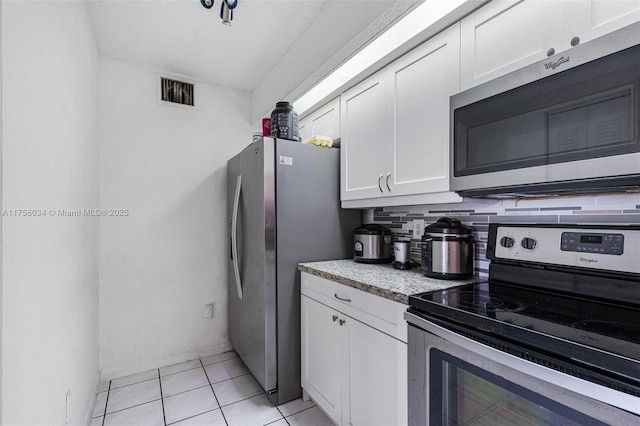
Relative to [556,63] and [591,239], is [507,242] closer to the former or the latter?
[591,239]

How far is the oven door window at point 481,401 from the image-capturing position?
0.75 metres

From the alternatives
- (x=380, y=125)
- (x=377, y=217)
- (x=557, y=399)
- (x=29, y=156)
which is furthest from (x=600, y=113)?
(x=29, y=156)

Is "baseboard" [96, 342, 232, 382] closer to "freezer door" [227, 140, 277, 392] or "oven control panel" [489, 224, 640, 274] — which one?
"freezer door" [227, 140, 277, 392]

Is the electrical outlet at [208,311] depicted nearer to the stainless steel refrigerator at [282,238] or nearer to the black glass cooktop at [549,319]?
the stainless steel refrigerator at [282,238]

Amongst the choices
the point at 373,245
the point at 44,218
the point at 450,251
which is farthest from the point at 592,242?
the point at 44,218

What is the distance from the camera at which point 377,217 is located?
2.26 metres

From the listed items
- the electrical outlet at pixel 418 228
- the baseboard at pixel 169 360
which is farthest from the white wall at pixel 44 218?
the electrical outlet at pixel 418 228

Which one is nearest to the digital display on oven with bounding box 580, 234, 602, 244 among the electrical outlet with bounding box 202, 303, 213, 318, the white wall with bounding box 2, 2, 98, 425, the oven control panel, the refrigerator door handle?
the oven control panel

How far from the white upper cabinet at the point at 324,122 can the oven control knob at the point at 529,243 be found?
135 cm

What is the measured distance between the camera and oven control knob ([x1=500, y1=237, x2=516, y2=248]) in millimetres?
1303

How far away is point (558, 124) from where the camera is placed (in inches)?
39.2

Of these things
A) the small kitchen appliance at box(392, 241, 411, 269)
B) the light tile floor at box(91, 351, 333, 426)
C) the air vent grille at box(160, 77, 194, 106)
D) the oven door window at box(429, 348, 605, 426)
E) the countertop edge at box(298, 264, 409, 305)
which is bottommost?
the light tile floor at box(91, 351, 333, 426)

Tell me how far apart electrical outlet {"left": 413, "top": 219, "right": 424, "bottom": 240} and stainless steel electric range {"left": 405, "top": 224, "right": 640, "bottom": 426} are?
57cm

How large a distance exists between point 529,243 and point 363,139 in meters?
1.09
